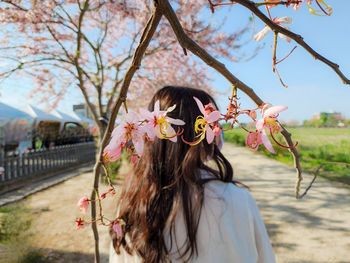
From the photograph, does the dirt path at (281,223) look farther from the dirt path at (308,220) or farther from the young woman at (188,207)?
the young woman at (188,207)

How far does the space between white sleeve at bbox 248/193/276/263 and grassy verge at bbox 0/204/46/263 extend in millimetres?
3025

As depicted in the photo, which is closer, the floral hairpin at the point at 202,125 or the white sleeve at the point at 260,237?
the floral hairpin at the point at 202,125

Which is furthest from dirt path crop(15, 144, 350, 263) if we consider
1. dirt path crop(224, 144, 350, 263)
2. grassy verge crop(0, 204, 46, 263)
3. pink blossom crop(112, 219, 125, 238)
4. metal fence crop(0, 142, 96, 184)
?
pink blossom crop(112, 219, 125, 238)

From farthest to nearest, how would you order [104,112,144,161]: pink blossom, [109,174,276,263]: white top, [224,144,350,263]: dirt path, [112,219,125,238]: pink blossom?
[224,144,350,263]: dirt path, [112,219,125,238]: pink blossom, [109,174,276,263]: white top, [104,112,144,161]: pink blossom

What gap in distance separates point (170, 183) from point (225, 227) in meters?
0.25

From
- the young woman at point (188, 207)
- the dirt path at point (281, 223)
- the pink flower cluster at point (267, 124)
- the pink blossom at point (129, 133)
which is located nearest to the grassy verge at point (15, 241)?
the dirt path at point (281, 223)

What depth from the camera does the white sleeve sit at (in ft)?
4.00

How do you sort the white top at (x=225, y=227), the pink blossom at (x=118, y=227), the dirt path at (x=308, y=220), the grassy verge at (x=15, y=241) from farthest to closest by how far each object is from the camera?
1. the dirt path at (x=308, y=220)
2. the grassy verge at (x=15, y=241)
3. the pink blossom at (x=118, y=227)
4. the white top at (x=225, y=227)

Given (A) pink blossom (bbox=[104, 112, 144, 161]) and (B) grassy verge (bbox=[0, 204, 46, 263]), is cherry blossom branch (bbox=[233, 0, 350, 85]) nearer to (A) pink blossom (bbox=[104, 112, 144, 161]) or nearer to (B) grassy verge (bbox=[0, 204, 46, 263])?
(A) pink blossom (bbox=[104, 112, 144, 161])

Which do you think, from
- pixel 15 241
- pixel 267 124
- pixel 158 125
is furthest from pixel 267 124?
pixel 15 241

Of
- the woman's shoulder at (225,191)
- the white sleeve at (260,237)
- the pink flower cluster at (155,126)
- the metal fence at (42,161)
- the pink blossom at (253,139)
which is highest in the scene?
the pink flower cluster at (155,126)

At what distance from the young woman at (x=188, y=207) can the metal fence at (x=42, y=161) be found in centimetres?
724

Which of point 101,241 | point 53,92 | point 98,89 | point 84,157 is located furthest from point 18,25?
point 84,157

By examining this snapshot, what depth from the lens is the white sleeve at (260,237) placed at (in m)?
1.22
